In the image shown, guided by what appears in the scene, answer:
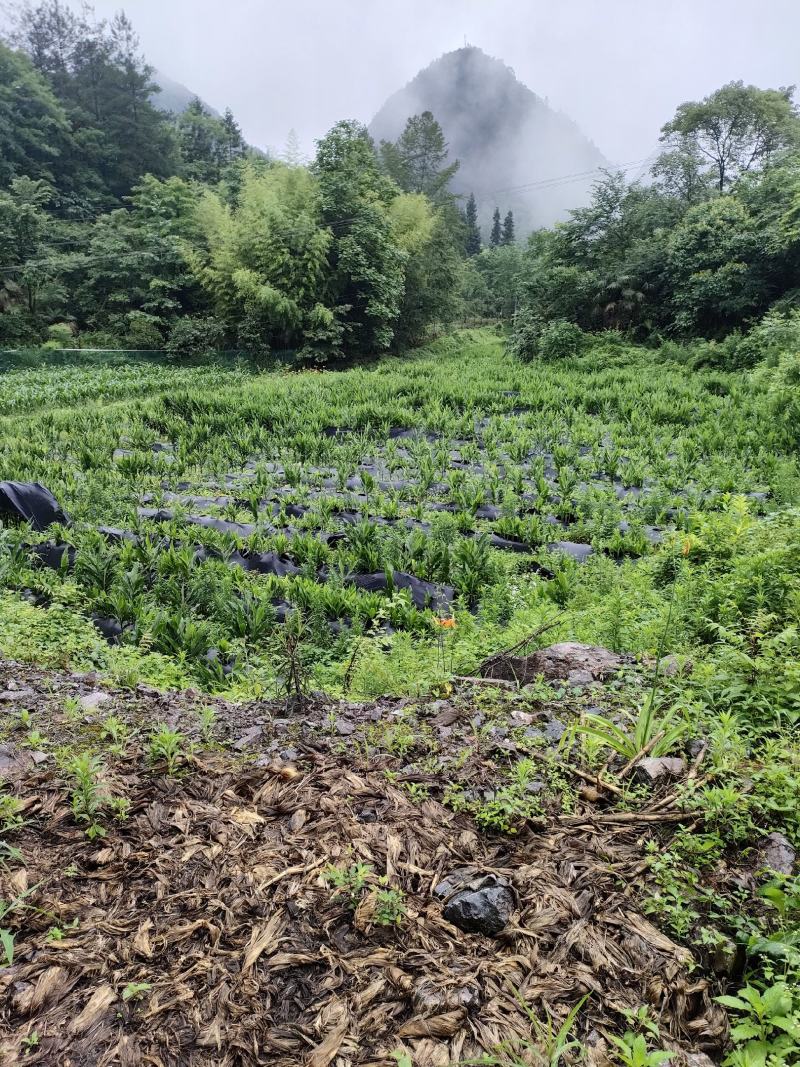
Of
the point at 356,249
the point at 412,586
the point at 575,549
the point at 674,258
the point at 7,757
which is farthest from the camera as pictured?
the point at 356,249

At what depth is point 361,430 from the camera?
10.0 m

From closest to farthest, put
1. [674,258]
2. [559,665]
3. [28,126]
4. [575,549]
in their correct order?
[559,665] < [575,549] < [674,258] < [28,126]

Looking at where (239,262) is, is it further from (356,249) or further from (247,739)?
(247,739)

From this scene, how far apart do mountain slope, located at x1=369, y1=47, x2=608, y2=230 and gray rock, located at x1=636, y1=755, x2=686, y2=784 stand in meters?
172

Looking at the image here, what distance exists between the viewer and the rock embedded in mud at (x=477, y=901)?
4.40ft

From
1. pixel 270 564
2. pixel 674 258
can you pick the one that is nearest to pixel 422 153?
pixel 674 258

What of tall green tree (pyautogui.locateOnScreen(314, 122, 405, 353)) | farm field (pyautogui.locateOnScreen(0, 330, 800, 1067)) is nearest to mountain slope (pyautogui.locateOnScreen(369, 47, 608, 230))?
tall green tree (pyautogui.locateOnScreen(314, 122, 405, 353))

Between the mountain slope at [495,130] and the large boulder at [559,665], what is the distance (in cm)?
17133

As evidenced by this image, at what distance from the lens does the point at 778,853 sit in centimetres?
140

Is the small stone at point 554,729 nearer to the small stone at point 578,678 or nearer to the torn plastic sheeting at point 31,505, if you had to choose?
the small stone at point 578,678

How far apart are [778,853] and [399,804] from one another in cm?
100

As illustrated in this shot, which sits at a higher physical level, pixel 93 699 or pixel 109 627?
pixel 93 699

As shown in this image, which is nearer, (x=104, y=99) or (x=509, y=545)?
(x=509, y=545)

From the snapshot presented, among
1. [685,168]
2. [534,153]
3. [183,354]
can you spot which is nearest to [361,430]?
[183,354]
